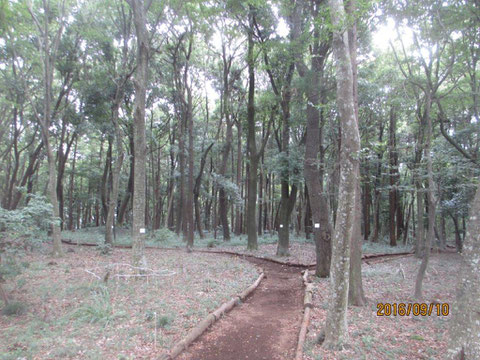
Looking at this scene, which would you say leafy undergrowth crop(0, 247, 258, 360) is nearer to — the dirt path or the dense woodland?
the dirt path

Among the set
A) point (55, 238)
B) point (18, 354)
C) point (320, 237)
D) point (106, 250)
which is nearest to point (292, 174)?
point (320, 237)

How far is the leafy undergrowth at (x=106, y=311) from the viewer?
457cm

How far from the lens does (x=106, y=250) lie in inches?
543

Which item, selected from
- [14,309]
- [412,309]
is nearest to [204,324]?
[14,309]

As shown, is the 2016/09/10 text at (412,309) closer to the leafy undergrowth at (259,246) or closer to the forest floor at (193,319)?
the forest floor at (193,319)

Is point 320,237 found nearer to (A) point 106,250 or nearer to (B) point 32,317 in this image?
(B) point 32,317

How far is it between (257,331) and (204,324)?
1.01 metres

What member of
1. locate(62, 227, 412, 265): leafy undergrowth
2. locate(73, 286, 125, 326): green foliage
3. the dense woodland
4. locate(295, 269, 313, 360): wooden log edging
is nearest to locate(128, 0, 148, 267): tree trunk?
the dense woodland

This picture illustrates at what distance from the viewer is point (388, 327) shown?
588 cm

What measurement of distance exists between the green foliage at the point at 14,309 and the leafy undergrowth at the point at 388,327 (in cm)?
561

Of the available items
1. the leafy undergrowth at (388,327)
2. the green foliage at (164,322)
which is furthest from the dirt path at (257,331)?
the green foliage at (164,322)

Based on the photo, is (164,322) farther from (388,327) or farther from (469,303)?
(469,303)

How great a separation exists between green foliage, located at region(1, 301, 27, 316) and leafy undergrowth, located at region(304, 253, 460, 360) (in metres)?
5.61

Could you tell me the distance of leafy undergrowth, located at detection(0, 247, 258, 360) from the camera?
4574 millimetres
